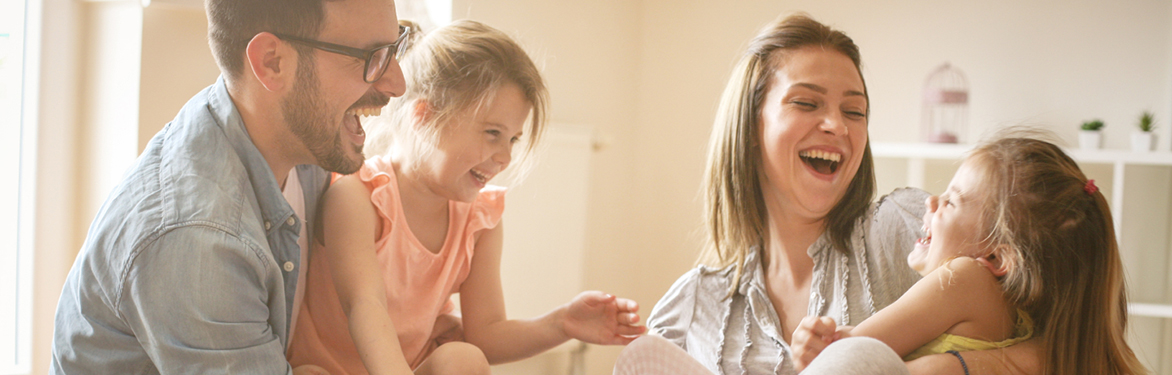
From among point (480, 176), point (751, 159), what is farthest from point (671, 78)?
point (480, 176)

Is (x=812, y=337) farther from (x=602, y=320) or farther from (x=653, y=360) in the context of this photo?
(x=602, y=320)

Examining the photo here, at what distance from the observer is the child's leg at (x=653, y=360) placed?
1.07 m

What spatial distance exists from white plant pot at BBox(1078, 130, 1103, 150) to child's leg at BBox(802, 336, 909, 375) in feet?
5.98

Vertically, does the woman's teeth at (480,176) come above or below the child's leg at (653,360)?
above

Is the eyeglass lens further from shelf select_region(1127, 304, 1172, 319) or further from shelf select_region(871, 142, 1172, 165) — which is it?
shelf select_region(1127, 304, 1172, 319)

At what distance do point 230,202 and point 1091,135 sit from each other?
7.70 ft

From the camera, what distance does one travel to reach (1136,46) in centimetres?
242

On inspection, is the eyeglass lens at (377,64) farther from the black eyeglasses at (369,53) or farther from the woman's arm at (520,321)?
the woman's arm at (520,321)

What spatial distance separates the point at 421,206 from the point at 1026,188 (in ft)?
2.93

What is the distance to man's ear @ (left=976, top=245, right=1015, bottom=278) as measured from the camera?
3.55ft

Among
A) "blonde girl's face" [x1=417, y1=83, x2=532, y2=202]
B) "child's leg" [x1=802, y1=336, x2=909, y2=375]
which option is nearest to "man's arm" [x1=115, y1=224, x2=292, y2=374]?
"blonde girl's face" [x1=417, y1=83, x2=532, y2=202]

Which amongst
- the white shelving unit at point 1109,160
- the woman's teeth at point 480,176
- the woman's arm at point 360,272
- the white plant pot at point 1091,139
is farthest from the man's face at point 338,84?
the white plant pot at point 1091,139

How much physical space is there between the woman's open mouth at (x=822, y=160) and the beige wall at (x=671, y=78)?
529 millimetres

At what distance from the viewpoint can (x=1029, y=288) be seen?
41.6 inches
